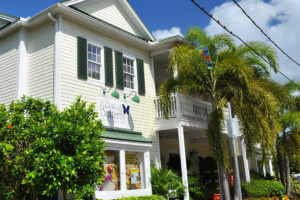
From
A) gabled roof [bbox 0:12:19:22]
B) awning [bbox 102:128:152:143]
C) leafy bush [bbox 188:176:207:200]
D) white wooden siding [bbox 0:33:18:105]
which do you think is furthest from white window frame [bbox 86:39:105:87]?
leafy bush [bbox 188:176:207:200]

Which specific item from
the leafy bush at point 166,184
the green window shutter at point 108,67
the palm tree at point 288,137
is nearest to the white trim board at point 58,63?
the green window shutter at point 108,67

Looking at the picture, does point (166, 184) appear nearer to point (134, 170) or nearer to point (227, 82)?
point (134, 170)

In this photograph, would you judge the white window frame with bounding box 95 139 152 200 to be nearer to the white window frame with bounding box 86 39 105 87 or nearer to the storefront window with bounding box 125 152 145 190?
the storefront window with bounding box 125 152 145 190

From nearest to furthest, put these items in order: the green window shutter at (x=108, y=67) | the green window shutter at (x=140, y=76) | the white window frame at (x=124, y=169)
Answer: the white window frame at (x=124, y=169) → the green window shutter at (x=108, y=67) → the green window shutter at (x=140, y=76)

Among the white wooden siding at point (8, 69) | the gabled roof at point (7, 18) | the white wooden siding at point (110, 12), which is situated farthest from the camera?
the white wooden siding at point (110, 12)

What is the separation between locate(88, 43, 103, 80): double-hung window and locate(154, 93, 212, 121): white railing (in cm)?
284

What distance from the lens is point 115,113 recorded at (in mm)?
12477

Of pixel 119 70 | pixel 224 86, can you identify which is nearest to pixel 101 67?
pixel 119 70

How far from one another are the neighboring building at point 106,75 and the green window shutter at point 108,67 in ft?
0.14

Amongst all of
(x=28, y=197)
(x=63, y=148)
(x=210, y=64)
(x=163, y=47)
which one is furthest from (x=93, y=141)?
(x=163, y=47)

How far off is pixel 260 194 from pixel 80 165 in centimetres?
994

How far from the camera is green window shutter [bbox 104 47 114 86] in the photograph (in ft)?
41.5

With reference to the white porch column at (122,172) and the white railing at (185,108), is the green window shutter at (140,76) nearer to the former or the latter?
the white railing at (185,108)

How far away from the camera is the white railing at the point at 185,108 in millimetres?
13602
